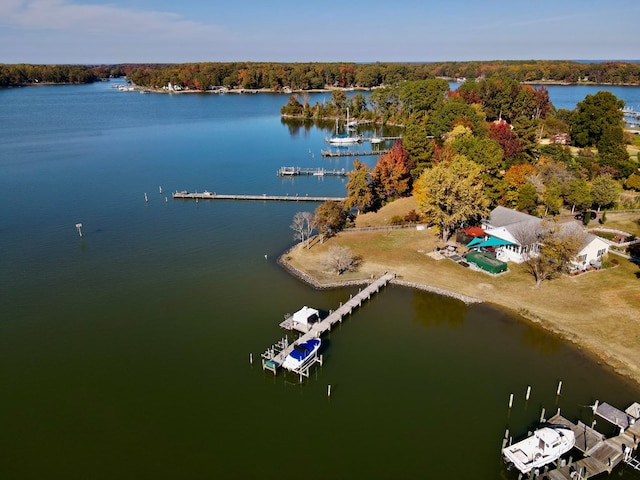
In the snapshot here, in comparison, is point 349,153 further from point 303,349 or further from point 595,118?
point 303,349

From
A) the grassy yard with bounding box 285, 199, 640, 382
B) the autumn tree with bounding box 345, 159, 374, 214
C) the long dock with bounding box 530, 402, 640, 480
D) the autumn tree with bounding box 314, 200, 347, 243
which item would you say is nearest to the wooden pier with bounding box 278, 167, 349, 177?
the autumn tree with bounding box 345, 159, 374, 214

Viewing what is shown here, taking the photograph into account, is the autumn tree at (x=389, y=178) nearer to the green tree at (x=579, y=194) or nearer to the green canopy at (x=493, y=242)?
the green canopy at (x=493, y=242)

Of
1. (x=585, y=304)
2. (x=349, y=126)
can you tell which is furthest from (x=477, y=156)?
(x=349, y=126)

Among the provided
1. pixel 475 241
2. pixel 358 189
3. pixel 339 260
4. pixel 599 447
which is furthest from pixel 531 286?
pixel 358 189

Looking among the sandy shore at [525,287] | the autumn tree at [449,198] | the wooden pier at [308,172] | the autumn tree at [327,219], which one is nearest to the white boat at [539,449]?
the sandy shore at [525,287]

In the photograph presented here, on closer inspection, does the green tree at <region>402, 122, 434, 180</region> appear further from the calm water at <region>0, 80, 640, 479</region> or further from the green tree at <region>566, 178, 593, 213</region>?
the calm water at <region>0, 80, 640, 479</region>
